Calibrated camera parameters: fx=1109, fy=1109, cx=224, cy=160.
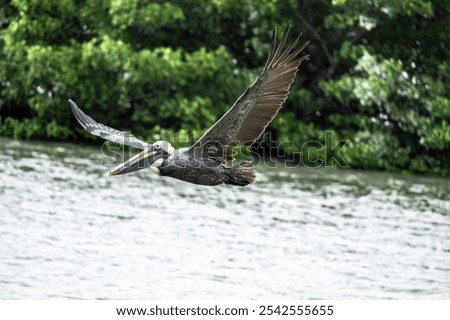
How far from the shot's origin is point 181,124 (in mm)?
26031

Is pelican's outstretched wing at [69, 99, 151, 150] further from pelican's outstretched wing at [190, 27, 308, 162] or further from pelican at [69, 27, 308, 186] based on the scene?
pelican's outstretched wing at [190, 27, 308, 162]

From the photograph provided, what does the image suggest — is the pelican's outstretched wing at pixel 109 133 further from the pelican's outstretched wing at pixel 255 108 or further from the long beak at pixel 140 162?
the pelican's outstretched wing at pixel 255 108

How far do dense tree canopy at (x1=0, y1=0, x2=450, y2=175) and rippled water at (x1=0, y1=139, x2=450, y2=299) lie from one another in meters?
1.22

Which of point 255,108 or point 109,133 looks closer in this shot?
point 255,108

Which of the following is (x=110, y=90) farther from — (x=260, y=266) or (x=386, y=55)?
(x=260, y=266)

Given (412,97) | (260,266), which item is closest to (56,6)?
(412,97)

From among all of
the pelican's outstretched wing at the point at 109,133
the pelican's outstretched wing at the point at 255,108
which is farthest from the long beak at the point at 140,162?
the pelican's outstretched wing at the point at 255,108

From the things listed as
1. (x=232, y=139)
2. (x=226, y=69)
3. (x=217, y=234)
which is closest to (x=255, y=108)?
(x=232, y=139)

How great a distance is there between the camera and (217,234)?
20.3 metres

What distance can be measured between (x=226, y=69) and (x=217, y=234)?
6.40 m

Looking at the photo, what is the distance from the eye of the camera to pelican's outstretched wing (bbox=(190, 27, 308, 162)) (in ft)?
34.5

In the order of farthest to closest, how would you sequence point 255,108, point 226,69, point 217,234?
point 226,69
point 217,234
point 255,108

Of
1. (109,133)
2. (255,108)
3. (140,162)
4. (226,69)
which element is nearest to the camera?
(140,162)

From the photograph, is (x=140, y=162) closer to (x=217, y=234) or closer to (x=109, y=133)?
(x=109, y=133)
